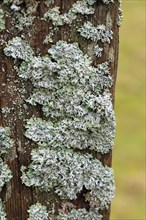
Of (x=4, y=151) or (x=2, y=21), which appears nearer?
(x=2, y=21)

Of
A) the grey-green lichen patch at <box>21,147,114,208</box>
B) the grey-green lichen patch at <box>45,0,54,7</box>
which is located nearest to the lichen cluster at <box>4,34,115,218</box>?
the grey-green lichen patch at <box>21,147,114,208</box>

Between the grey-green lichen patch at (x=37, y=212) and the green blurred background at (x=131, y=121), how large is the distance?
3.57 m

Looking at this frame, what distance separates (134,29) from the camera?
10.6 metres

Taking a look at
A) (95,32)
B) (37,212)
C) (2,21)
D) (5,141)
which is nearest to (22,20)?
(2,21)

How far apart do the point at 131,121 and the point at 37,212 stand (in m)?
5.60

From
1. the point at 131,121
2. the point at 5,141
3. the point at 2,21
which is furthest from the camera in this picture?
the point at 131,121

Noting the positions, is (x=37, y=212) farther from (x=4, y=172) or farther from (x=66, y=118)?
(x=66, y=118)

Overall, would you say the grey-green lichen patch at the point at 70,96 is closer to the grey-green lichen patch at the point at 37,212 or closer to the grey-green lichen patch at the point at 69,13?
the grey-green lichen patch at the point at 69,13

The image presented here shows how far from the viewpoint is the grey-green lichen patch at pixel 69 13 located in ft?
6.29

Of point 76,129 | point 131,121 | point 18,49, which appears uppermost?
point 131,121

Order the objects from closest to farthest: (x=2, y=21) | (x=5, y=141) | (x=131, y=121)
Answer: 1. (x=2, y=21)
2. (x=5, y=141)
3. (x=131, y=121)

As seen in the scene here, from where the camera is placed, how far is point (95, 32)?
1965 millimetres

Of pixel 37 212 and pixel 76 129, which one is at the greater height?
pixel 76 129

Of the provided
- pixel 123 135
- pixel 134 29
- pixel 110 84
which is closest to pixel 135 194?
pixel 123 135
